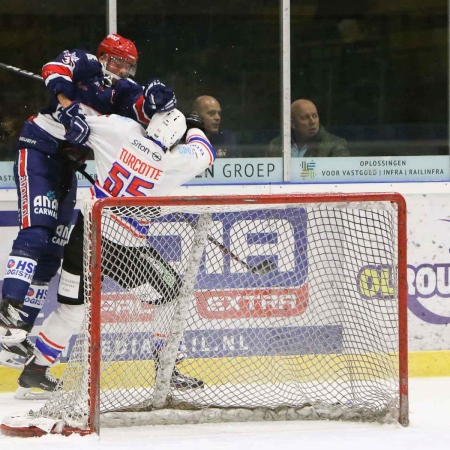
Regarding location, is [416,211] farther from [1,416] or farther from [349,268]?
[1,416]

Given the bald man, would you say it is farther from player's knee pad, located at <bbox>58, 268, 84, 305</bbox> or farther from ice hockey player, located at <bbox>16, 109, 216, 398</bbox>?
player's knee pad, located at <bbox>58, 268, 84, 305</bbox>

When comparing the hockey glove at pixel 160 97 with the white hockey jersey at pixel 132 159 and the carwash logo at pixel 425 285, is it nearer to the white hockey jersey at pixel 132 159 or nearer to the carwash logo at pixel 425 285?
the white hockey jersey at pixel 132 159

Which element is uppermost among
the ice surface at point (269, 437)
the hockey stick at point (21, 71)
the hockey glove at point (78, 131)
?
the hockey stick at point (21, 71)

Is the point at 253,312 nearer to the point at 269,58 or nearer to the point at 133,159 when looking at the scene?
the point at 133,159

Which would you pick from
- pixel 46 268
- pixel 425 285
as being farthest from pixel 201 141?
pixel 425 285

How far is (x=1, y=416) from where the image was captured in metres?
4.00

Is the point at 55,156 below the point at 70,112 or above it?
below

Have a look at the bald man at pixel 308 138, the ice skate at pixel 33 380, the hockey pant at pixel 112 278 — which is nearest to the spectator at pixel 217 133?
the bald man at pixel 308 138

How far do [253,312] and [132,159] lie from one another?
2.60ft

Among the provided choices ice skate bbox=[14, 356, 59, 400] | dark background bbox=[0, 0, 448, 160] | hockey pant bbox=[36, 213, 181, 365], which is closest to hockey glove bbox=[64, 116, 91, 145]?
hockey pant bbox=[36, 213, 181, 365]

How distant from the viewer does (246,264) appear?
4113mm

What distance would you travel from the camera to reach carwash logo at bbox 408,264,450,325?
4.91m

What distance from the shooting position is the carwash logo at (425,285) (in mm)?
4910

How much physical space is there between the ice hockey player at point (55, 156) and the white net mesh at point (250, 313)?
0.40 meters
